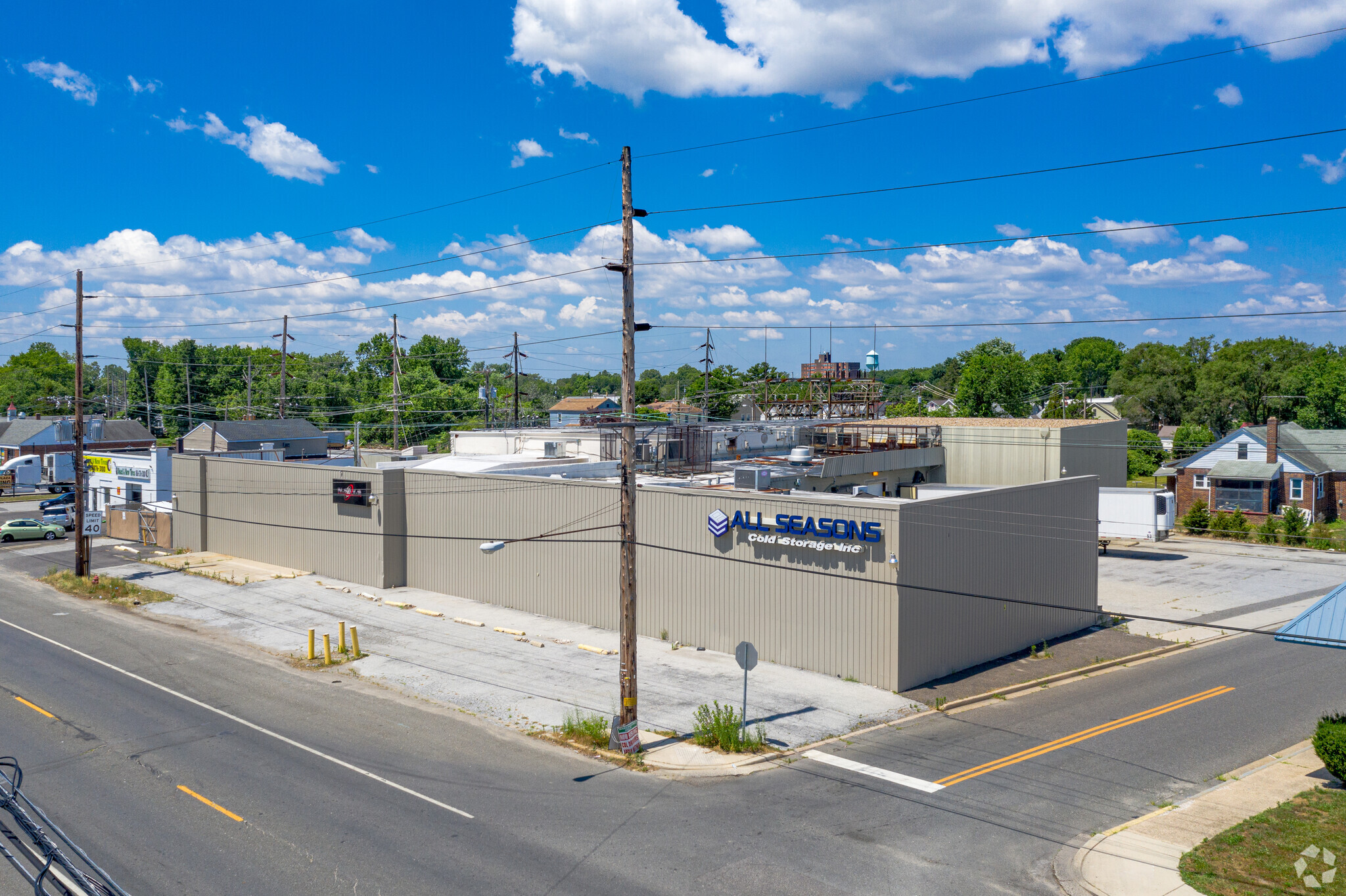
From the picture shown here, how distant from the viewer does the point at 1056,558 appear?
28344mm

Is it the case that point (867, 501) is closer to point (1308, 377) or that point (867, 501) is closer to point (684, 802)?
point (684, 802)

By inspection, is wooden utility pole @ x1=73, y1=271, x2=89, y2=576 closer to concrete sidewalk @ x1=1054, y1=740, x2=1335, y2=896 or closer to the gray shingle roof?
concrete sidewalk @ x1=1054, y1=740, x2=1335, y2=896

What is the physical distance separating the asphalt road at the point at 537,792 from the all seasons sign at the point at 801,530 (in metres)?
4.87

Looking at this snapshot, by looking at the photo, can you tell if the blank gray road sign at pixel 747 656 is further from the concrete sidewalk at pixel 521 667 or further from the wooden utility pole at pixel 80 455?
the wooden utility pole at pixel 80 455

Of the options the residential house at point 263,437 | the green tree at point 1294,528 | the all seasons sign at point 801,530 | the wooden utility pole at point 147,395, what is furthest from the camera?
Result: the wooden utility pole at point 147,395

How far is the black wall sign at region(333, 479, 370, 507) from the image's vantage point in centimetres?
3594

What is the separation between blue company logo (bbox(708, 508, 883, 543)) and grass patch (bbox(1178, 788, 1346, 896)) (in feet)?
33.0

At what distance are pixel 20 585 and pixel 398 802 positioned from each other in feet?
111

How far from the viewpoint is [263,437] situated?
76.6 m

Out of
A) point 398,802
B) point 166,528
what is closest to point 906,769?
point 398,802

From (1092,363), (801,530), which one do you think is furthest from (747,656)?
(1092,363)

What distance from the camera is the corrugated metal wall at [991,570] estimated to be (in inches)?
886

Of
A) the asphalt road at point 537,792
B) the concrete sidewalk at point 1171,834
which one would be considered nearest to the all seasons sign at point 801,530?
the asphalt road at point 537,792

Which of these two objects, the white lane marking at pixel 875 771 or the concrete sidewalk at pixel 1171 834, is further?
the white lane marking at pixel 875 771
